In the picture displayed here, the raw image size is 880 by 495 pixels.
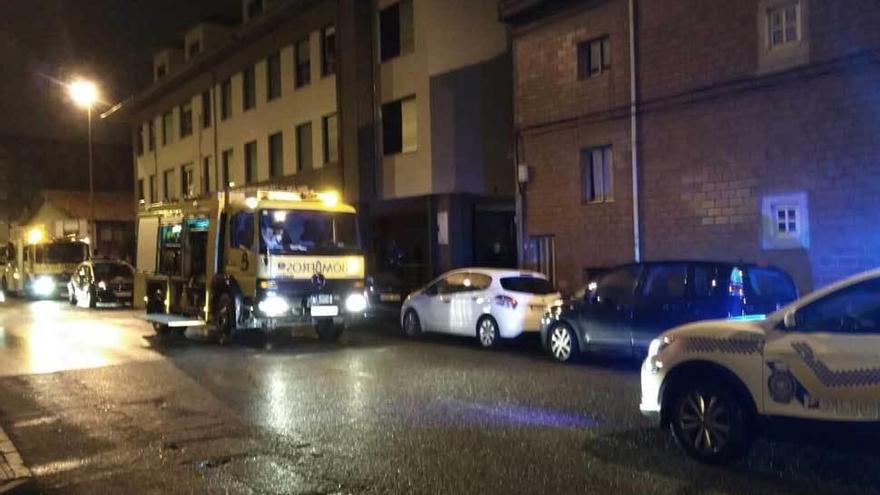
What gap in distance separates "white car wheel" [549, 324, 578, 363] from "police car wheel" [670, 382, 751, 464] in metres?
5.72

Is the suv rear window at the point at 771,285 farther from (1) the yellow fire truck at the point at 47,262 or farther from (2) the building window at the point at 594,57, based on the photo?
(1) the yellow fire truck at the point at 47,262

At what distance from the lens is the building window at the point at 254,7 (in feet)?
117

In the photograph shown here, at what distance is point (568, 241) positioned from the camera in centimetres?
1886

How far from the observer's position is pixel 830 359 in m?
6.09

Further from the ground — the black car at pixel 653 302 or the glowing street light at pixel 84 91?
the glowing street light at pixel 84 91

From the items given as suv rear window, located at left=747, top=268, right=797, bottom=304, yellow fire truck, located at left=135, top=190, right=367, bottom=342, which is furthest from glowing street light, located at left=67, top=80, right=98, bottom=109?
suv rear window, located at left=747, top=268, right=797, bottom=304

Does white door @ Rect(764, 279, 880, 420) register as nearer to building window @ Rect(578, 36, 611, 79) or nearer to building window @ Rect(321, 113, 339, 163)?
building window @ Rect(578, 36, 611, 79)

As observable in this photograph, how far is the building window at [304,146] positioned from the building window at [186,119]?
1176 centimetres

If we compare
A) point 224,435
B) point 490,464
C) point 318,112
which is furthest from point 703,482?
point 318,112

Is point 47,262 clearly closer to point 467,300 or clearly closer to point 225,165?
point 225,165

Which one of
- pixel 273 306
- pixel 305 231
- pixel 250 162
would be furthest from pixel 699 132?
pixel 250 162

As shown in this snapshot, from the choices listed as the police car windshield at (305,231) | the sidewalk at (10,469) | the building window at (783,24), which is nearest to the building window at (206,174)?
the police car windshield at (305,231)

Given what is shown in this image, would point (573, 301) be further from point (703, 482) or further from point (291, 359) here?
point (703, 482)

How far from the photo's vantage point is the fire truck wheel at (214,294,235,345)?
15.2m
